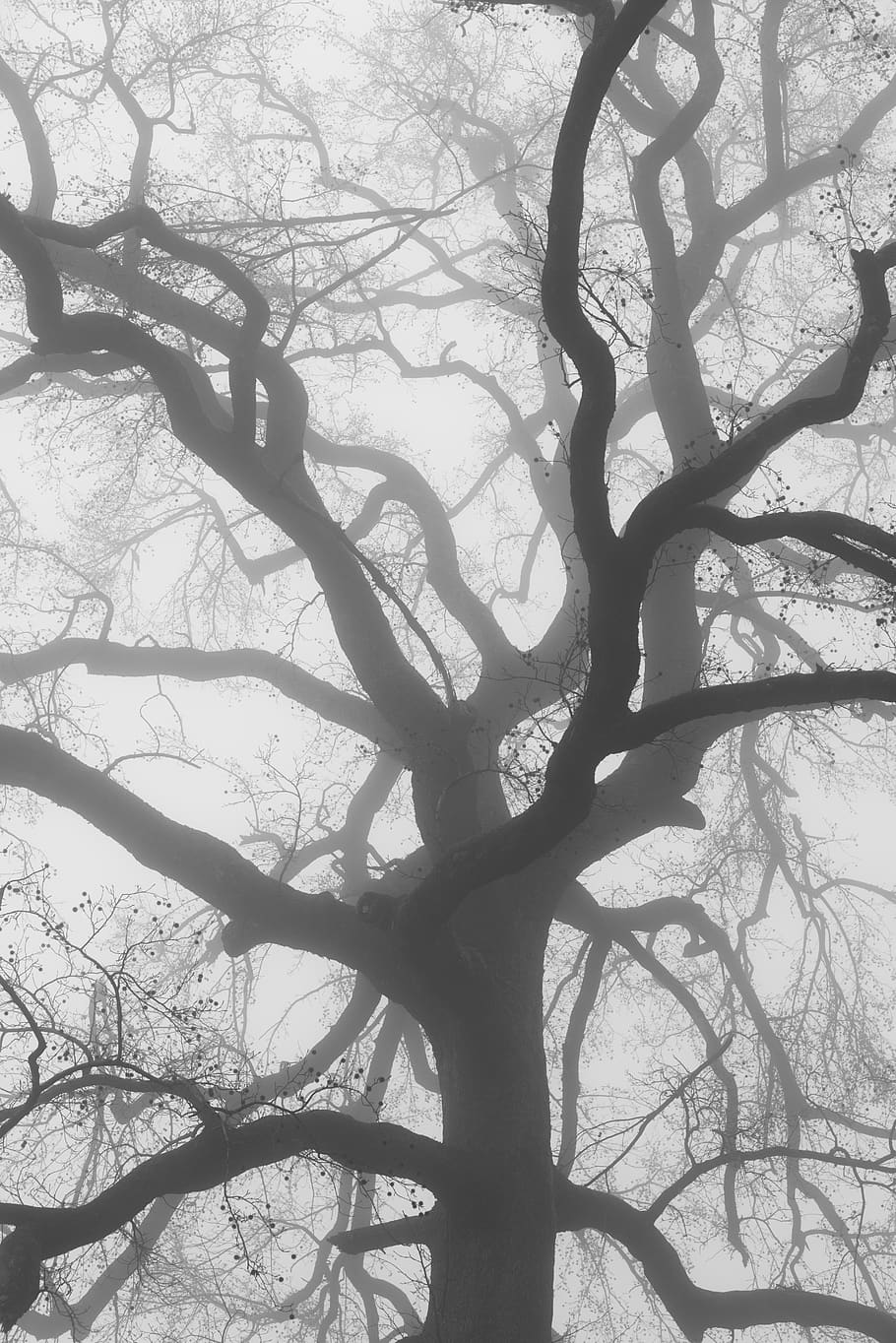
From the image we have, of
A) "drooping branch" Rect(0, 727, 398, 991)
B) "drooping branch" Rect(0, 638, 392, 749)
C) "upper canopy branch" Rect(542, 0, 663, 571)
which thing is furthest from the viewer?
"drooping branch" Rect(0, 638, 392, 749)

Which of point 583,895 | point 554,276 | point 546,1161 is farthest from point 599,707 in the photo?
point 583,895

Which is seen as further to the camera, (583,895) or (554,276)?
(583,895)

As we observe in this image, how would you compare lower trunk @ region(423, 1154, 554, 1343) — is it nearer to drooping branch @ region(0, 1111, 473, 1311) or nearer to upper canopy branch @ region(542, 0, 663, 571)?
drooping branch @ region(0, 1111, 473, 1311)

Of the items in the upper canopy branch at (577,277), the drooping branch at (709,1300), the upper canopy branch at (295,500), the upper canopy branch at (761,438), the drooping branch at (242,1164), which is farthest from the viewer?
the drooping branch at (709,1300)

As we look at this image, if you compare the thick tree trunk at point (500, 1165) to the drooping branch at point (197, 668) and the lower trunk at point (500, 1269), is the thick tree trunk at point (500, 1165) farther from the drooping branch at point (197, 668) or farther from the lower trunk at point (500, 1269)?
the drooping branch at point (197, 668)

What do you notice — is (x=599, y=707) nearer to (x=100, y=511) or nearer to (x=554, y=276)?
(x=554, y=276)

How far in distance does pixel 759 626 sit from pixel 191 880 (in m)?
6.41

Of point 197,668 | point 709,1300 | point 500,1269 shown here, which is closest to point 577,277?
point 500,1269

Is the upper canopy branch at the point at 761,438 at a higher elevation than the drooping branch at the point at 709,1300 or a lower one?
higher

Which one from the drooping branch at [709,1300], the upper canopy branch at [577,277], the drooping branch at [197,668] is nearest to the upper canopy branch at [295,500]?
the drooping branch at [197,668]

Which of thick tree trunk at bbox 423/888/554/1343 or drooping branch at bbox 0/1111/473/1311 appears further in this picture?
thick tree trunk at bbox 423/888/554/1343

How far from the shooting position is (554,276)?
3811mm

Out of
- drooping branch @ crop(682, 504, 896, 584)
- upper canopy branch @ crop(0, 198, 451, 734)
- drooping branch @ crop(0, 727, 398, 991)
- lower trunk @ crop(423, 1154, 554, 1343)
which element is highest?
upper canopy branch @ crop(0, 198, 451, 734)

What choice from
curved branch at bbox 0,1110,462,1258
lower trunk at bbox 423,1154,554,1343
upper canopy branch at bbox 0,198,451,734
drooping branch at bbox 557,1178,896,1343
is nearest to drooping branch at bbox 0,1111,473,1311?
curved branch at bbox 0,1110,462,1258
